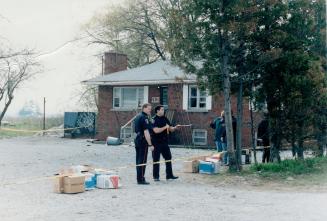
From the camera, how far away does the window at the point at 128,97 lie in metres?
31.6

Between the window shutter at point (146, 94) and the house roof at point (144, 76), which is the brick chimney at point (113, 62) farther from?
the window shutter at point (146, 94)

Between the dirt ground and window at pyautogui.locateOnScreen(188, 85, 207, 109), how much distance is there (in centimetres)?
1293

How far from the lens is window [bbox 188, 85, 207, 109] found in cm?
2873

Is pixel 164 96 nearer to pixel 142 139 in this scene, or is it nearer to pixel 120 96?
pixel 120 96

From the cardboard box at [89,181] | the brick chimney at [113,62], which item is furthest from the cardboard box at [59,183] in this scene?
the brick chimney at [113,62]

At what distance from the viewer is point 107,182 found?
12570 millimetres

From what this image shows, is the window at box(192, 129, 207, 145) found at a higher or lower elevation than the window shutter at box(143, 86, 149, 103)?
lower

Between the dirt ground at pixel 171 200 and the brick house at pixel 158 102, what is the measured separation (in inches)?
495

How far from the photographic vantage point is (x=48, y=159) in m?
20.8

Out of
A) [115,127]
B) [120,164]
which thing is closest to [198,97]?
[115,127]

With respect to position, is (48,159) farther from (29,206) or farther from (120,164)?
(29,206)

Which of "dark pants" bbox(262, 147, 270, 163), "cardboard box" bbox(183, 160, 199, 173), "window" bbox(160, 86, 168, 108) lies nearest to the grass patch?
"cardboard box" bbox(183, 160, 199, 173)

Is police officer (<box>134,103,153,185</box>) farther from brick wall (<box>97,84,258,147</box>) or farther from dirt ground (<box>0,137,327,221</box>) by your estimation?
brick wall (<box>97,84,258,147</box>)

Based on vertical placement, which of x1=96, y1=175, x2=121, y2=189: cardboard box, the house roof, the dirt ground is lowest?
the dirt ground
